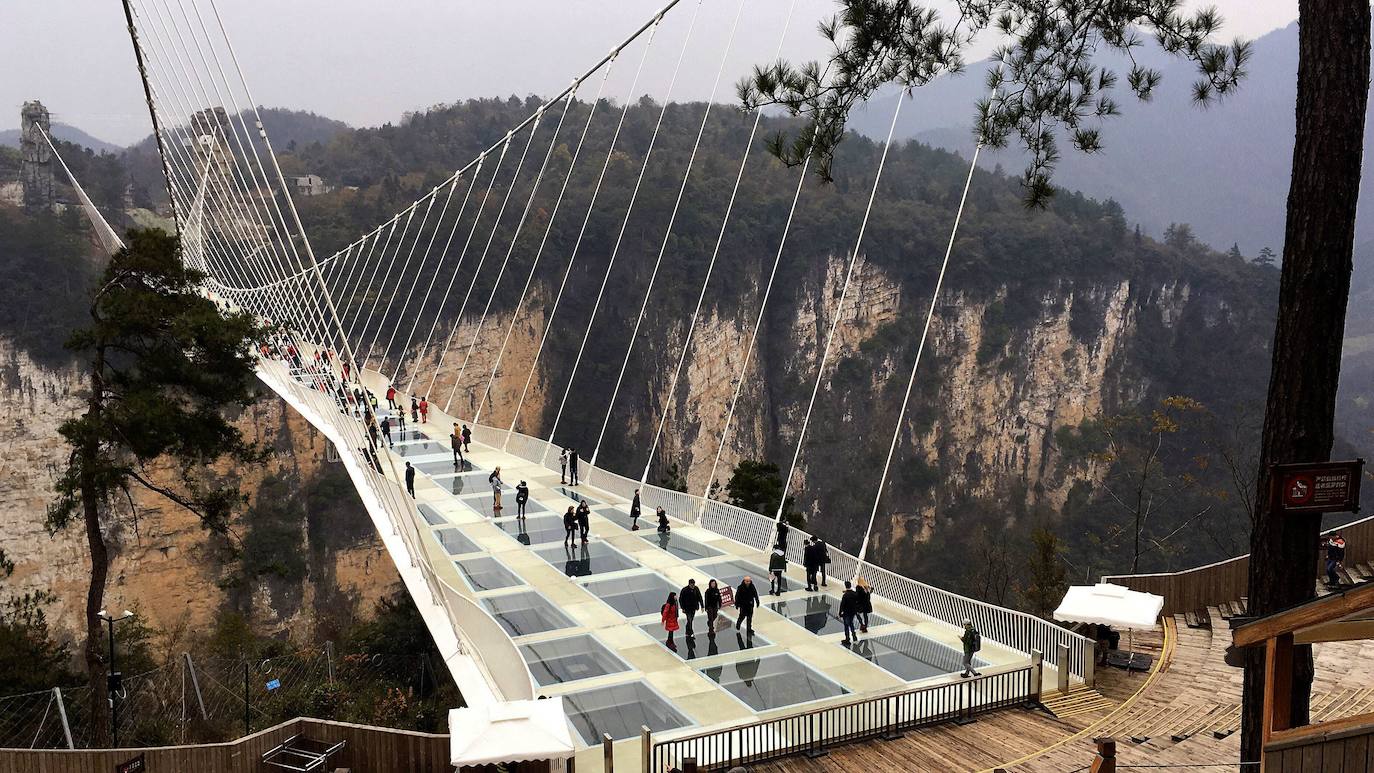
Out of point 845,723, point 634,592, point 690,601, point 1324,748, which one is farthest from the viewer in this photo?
point 634,592

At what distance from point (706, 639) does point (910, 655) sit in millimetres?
2352

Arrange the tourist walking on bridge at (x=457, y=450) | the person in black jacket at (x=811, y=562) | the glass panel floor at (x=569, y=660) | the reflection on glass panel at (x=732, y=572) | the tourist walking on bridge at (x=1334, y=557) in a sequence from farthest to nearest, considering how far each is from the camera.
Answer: the tourist walking on bridge at (x=457, y=450) < the reflection on glass panel at (x=732, y=572) < the person in black jacket at (x=811, y=562) < the tourist walking on bridge at (x=1334, y=557) < the glass panel floor at (x=569, y=660)

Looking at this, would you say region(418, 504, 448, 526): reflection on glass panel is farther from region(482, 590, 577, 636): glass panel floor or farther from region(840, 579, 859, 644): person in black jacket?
region(840, 579, 859, 644): person in black jacket

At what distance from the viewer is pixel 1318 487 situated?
511cm

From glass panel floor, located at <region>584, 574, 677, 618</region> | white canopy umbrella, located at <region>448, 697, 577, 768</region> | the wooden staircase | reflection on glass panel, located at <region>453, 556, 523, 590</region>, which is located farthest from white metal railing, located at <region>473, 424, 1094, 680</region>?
white canopy umbrella, located at <region>448, 697, 577, 768</region>

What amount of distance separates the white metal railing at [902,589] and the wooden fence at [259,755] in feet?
18.3

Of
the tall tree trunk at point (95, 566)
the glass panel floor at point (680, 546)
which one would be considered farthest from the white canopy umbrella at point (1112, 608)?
the tall tree trunk at point (95, 566)

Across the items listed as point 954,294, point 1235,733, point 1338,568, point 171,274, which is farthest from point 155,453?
point 954,294

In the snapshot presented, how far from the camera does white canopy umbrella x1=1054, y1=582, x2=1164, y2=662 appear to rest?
11.5m

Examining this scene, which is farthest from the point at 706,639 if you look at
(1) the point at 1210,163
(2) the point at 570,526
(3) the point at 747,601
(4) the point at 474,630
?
(1) the point at 1210,163

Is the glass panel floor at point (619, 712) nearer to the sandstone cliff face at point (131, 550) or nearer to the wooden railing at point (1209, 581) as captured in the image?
the wooden railing at point (1209, 581)

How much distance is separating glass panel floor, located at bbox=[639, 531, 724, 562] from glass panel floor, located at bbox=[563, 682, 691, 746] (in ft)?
16.7

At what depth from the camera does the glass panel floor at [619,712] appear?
9.99 metres

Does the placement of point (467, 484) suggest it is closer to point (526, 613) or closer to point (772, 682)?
point (526, 613)
